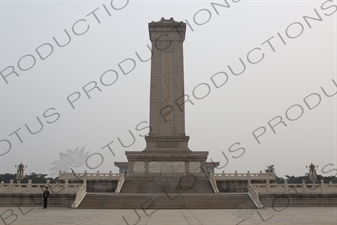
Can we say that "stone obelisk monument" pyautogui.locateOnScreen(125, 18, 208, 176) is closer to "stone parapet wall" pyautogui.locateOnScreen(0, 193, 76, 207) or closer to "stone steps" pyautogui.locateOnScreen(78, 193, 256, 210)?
"stone steps" pyautogui.locateOnScreen(78, 193, 256, 210)

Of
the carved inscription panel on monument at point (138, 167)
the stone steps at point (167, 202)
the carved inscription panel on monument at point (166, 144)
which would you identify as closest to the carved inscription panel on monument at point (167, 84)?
the carved inscription panel on monument at point (166, 144)

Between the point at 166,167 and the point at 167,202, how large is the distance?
321 inches

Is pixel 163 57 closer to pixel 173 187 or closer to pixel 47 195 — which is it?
pixel 173 187

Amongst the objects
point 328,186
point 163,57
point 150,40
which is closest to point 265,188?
point 328,186

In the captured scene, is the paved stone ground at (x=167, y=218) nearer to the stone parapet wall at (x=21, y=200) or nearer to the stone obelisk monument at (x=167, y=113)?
the stone parapet wall at (x=21, y=200)

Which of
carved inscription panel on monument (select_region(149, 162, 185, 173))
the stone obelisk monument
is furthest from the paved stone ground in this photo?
the stone obelisk monument

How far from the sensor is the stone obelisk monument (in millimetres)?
21141

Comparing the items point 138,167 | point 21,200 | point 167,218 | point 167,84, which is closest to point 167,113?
point 167,84

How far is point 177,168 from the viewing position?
2108cm

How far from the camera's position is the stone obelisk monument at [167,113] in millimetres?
21141

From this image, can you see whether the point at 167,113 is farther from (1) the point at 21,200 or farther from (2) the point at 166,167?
(1) the point at 21,200

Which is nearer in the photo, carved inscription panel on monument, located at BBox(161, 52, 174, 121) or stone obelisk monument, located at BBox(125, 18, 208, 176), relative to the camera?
stone obelisk monument, located at BBox(125, 18, 208, 176)

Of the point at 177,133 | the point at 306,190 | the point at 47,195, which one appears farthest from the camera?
the point at 177,133

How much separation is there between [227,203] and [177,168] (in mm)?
8319
